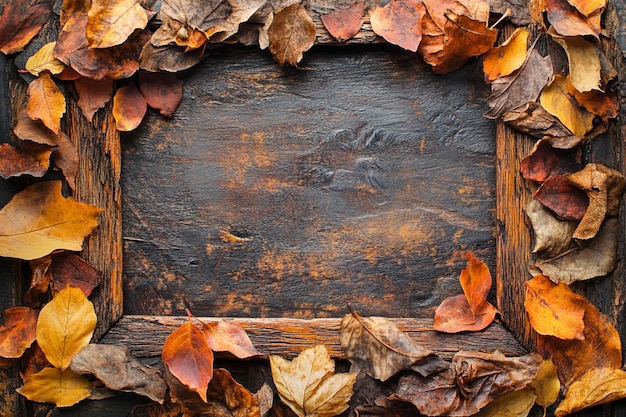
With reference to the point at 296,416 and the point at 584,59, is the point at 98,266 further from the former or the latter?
the point at 584,59

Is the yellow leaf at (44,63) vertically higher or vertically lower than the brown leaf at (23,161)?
higher

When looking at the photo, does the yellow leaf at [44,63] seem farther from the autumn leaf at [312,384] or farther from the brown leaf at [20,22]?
the autumn leaf at [312,384]

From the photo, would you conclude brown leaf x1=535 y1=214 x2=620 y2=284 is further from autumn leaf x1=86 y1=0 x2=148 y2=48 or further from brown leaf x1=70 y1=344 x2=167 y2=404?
autumn leaf x1=86 y1=0 x2=148 y2=48

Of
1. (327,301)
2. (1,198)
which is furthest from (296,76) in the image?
(1,198)

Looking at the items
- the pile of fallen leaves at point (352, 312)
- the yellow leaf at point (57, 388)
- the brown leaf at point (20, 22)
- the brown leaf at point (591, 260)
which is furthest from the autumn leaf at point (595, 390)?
the brown leaf at point (20, 22)

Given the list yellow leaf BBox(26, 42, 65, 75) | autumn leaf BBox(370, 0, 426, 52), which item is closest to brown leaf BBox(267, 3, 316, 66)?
autumn leaf BBox(370, 0, 426, 52)
